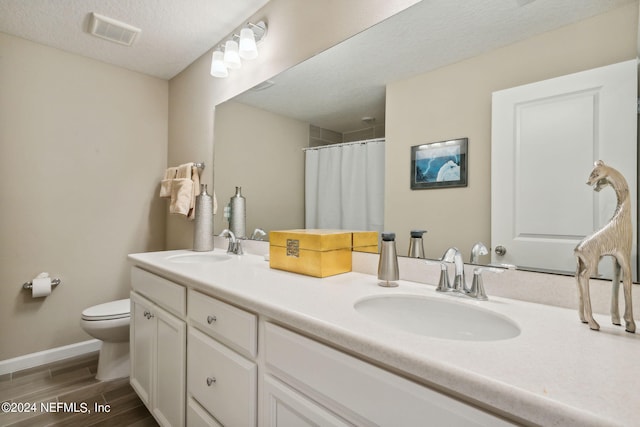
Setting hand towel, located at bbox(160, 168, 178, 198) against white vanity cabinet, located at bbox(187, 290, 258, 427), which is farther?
hand towel, located at bbox(160, 168, 178, 198)

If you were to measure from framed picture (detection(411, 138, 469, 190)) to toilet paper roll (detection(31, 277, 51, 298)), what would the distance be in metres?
2.50

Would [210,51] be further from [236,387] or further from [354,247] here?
[236,387]

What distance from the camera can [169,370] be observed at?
1.35 metres

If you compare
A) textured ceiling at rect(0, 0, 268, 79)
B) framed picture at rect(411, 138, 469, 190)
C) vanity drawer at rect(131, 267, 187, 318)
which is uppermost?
textured ceiling at rect(0, 0, 268, 79)

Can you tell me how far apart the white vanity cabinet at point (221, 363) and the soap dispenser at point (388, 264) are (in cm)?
46

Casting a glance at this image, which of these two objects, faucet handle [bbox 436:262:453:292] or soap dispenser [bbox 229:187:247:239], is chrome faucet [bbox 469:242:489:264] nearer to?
faucet handle [bbox 436:262:453:292]

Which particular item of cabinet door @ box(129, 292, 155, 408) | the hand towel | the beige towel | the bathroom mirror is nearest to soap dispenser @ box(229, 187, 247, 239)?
the bathroom mirror

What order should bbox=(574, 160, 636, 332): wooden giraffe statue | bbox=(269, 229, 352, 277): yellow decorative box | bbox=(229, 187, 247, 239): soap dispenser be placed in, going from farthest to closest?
bbox=(229, 187, 247, 239): soap dispenser → bbox=(269, 229, 352, 277): yellow decorative box → bbox=(574, 160, 636, 332): wooden giraffe statue

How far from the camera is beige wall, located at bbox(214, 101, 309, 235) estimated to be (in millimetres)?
1667

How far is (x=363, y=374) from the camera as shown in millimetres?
631

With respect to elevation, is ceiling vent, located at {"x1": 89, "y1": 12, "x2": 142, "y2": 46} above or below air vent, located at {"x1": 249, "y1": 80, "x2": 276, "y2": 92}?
above

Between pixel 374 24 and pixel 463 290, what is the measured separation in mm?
1072

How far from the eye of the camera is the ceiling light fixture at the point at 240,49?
1694 millimetres

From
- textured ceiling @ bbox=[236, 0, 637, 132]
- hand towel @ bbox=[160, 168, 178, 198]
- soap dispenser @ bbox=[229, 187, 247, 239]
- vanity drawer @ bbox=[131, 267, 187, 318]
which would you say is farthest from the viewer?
hand towel @ bbox=[160, 168, 178, 198]
